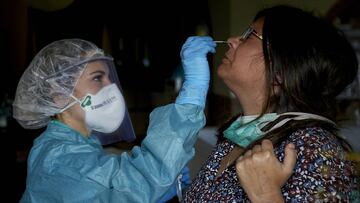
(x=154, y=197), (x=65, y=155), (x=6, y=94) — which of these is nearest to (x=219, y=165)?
(x=154, y=197)

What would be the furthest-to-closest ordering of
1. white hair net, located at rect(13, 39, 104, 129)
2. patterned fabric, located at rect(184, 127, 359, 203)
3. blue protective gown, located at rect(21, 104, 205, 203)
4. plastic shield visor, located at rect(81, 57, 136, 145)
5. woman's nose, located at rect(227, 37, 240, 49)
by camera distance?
plastic shield visor, located at rect(81, 57, 136, 145), white hair net, located at rect(13, 39, 104, 129), woman's nose, located at rect(227, 37, 240, 49), blue protective gown, located at rect(21, 104, 205, 203), patterned fabric, located at rect(184, 127, 359, 203)

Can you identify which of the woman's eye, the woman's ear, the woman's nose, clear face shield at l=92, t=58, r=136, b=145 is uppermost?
the woman's nose

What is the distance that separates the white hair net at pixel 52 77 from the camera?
1362mm

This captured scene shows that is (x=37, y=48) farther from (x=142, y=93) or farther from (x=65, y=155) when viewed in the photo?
(x=65, y=155)

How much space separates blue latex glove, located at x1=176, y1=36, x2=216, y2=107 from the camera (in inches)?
43.8

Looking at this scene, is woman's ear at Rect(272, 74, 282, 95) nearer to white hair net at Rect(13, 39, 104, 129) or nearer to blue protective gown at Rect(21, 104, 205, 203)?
blue protective gown at Rect(21, 104, 205, 203)

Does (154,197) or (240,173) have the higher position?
(240,173)

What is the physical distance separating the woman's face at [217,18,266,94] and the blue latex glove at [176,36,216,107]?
0.08 meters

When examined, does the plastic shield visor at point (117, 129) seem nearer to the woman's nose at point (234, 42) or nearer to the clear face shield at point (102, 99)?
the clear face shield at point (102, 99)

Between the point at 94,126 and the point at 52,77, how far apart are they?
221mm

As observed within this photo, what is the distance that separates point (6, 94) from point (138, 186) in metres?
2.58

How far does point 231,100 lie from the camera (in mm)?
3408

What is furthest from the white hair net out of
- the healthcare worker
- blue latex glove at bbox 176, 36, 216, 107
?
blue latex glove at bbox 176, 36, 216, 107

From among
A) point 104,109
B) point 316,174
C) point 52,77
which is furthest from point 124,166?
point 316,174
